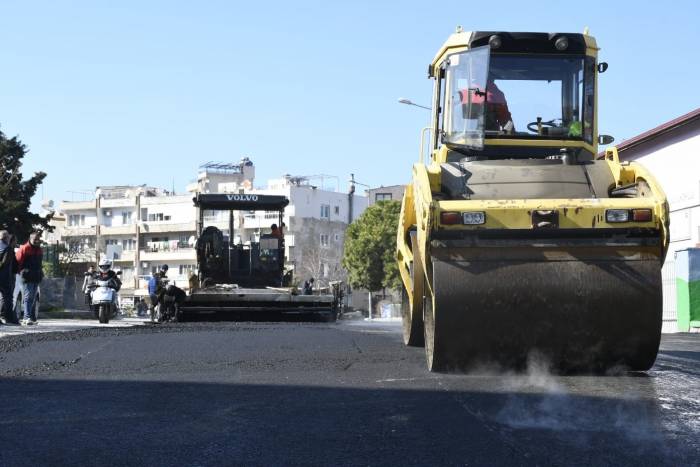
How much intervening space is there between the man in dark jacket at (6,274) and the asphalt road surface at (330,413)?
6.83 meters

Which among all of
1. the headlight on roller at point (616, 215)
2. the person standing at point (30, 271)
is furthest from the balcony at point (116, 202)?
the headlight on roller at point (616, 215)

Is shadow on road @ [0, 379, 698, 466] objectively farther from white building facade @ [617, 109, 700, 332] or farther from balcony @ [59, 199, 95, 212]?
balcony @ [59, 199, 95, 212]

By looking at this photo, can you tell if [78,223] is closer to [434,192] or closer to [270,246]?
[270,246]

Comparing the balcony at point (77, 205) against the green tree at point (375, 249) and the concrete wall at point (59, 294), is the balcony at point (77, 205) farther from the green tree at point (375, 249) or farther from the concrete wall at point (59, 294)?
the concrete wall at point (59, 294)

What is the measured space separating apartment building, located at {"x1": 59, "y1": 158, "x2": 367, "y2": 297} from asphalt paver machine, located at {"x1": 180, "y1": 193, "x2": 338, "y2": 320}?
6784 centimetres

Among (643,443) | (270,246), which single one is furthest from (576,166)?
(270,246)

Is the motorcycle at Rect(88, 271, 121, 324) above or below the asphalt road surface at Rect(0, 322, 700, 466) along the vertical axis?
above

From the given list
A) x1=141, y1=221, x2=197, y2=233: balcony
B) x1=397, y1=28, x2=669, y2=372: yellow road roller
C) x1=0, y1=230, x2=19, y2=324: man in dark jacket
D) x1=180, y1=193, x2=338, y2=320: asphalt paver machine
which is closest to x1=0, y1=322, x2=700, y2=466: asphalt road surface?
x1=397, y1=28, x2=669, y2=372: yellow road roller

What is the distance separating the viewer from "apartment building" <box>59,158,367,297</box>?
94.9m

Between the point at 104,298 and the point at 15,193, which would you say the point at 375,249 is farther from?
the point at 104,298

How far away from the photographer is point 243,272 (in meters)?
22.1

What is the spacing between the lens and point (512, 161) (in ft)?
28.9

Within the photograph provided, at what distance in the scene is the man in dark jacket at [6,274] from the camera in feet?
53.2

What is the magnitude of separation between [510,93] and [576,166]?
1372mm
